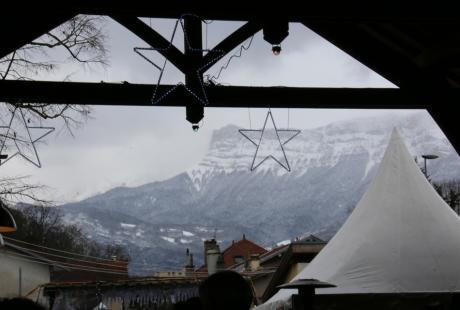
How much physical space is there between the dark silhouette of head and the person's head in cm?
54

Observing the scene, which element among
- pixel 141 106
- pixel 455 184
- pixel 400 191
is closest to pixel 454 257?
pixel 400 191

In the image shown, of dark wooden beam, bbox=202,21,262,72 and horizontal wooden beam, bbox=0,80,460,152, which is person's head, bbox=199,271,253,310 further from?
horizontal wooden beam, bbox=0,80,460,152

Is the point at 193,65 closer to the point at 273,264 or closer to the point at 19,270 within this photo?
the point at 19,270

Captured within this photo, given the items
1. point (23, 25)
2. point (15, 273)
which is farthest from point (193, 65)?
point (15, 273)

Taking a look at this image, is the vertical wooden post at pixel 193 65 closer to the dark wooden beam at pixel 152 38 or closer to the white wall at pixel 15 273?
the dark wooden beam at pixel 152 38

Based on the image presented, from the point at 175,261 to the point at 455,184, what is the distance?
9191cm

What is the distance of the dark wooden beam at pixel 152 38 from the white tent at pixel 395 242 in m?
3.58

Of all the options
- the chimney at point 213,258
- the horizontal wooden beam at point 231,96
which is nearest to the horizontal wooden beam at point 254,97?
the horizontal wooden beam at point 231,96

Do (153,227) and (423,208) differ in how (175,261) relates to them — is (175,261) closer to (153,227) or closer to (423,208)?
(153,227)

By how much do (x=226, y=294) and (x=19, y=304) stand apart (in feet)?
2.06

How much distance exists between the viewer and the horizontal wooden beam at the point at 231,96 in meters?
4.92

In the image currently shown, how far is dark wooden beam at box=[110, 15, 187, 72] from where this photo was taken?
187 inches

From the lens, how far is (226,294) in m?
2.16

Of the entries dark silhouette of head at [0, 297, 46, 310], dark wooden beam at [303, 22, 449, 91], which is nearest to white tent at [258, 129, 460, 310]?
dark wooden beam at [303, 22, 449, 91]
